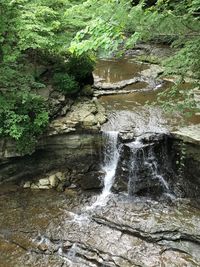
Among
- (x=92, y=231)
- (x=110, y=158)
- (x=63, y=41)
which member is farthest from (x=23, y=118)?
(x=92, y=231)

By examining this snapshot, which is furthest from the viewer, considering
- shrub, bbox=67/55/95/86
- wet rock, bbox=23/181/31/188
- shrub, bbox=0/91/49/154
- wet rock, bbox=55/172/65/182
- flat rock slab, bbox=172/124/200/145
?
shrub, bbox=67/55/95/86

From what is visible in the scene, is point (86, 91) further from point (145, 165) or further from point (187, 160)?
point (187, 160)

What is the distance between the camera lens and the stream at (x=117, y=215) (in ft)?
23.8

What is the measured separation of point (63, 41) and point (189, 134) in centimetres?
456

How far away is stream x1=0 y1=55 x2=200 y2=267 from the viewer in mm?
7258

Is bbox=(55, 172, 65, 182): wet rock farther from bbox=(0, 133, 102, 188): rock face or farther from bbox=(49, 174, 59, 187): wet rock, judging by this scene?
bbox=(0, 133, 102, 188): rock face

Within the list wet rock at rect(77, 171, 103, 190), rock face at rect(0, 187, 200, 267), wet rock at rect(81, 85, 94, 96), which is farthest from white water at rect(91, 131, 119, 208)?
wet rock at rect(81, 85, 94, 96)

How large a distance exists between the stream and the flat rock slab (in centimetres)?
45

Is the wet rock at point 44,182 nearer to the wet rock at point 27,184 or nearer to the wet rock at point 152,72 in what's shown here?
the wet rock at point 27,184

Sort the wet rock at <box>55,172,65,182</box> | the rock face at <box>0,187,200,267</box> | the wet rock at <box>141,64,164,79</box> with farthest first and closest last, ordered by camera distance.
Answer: the wet rock at <box>141,64,164,79</box>, the wet rock at <box>55,172,65,182</box>, the rock face at <box>0,187,200,267</box>

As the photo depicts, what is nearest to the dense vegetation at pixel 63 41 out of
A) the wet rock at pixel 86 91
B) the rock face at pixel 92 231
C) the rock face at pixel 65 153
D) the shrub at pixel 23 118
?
the shrub at pixel 23 118

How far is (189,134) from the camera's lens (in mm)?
9281

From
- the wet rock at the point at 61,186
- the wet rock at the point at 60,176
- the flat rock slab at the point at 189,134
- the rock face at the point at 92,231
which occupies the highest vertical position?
the flat rock slab at the point at 189,134

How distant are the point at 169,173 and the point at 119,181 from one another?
1.51m
